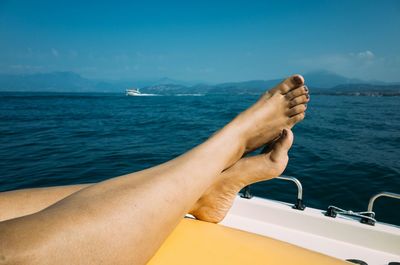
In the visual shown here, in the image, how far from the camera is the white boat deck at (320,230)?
1.60 m

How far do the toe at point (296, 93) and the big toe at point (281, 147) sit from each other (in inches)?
21.0

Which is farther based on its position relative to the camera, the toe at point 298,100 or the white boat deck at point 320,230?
the toe at point 298,100

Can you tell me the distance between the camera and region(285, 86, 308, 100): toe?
89.6 inches

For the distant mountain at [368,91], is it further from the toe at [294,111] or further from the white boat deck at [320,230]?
the white boat deck at [320,230]

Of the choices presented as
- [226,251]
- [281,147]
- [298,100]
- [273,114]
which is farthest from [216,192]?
[298,100]

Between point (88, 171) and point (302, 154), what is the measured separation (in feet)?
17.4

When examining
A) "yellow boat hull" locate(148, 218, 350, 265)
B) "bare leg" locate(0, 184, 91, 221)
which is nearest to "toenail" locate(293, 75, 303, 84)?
"yellow boat hull" locate(148, 218, 350, 265)

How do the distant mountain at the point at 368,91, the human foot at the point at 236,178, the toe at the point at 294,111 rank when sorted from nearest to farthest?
the human foot at the point at 236,178, the toe at the point at 294,111, the distant mountain at the point at 368,91

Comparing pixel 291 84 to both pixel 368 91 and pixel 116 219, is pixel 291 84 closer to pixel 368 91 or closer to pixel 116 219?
pixel 116 219

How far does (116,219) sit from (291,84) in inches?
75.9

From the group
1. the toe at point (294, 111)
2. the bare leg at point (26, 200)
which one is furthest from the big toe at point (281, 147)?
the bare leg at point (26, 200)

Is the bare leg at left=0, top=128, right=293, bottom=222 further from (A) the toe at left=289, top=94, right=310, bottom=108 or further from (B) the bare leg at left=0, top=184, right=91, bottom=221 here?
(A) the toe at left=289, top=94, right=310, bottom=108

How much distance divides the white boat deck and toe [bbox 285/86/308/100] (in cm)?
92

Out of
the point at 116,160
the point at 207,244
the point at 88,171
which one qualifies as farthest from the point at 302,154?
the point at 207,244
